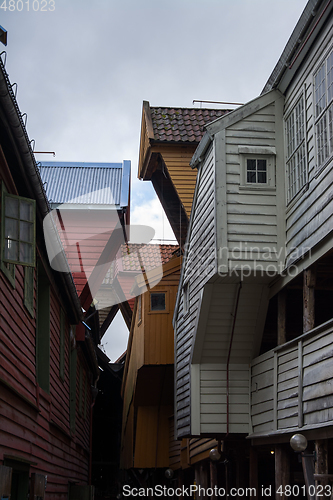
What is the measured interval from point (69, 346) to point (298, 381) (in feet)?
25.3

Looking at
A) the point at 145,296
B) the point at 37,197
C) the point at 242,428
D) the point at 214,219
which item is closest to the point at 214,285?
the point at 214,219

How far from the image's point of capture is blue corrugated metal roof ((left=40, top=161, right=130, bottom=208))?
56.4 ft

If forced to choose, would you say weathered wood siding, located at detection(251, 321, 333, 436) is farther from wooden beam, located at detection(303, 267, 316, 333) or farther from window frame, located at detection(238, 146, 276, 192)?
window frame, located at detection(238, 146, 276, 192)

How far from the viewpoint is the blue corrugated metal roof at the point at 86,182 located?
17.2 m

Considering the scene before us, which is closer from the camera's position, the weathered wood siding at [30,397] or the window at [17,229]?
the window at [17,229]

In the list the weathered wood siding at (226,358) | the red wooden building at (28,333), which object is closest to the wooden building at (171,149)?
the red wooden building at (28,333)

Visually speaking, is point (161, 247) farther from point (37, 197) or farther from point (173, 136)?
point (37, 197)

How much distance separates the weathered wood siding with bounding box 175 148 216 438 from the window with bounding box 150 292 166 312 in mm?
2517

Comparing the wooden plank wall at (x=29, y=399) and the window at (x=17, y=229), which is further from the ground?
the window at (x=17, y=229)

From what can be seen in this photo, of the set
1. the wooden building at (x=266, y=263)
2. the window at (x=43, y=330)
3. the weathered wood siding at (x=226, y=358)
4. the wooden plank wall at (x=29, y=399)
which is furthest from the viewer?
the window at (x=43, y=330)

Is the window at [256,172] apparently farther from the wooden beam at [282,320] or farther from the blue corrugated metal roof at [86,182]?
the blue corrugated metal roof at [86,182]

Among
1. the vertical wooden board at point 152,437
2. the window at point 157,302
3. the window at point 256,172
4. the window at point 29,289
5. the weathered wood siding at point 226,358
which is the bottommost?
the vertical wooden board at point 152,437

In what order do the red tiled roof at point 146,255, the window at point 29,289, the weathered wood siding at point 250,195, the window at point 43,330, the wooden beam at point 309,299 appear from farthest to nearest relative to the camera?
1. the red tiled roof at point 146,255
2. the window at point 43,330
3. the weathered wood siding at point 250,195
4. the window at point 29,289
5. the wooden beam at point 309,299

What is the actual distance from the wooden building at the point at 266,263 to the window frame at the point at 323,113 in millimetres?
15
